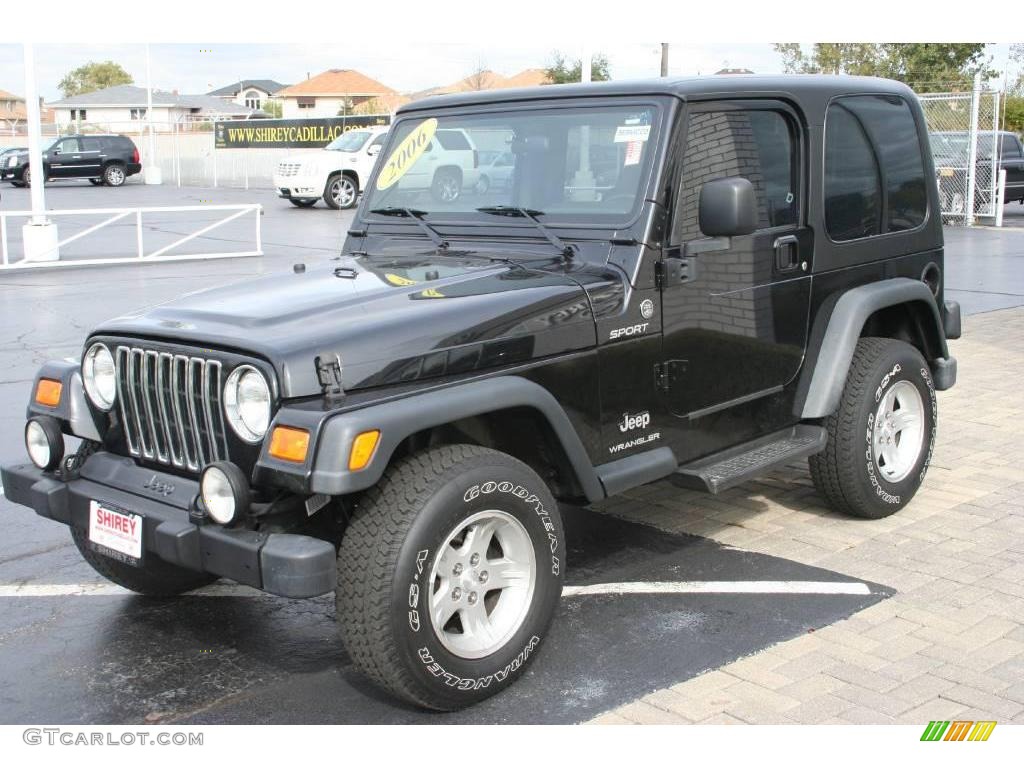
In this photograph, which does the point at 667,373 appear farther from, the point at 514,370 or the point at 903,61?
the point at 903,61

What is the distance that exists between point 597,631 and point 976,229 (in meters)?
19.6

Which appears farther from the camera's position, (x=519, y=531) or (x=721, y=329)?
(x=721, y=329)

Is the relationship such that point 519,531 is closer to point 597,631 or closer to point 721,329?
point 597,631

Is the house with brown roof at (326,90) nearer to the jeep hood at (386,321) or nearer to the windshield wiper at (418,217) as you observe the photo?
the windshield wiper at (418,217)

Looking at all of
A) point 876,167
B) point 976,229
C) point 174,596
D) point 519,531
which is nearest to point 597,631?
point 519,531

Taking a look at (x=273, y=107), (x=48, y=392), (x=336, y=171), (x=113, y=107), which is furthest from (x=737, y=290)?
(x=273, y=107)

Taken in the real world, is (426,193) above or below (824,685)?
above

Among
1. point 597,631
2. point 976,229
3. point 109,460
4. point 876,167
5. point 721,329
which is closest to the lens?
point 109,460

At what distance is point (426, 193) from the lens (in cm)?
532

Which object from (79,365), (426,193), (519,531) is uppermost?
(426,193)

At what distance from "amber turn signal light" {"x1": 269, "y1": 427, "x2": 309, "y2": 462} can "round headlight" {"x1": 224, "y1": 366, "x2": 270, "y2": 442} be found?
10 cm

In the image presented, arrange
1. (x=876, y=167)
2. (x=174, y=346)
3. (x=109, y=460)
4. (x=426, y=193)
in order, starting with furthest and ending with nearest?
(x=876, y=167), (x=426, y=193), (x=109, y=460), (x=174, y=346)

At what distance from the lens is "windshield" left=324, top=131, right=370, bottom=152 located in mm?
28125

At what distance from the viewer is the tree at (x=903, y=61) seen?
3142 centimetres
